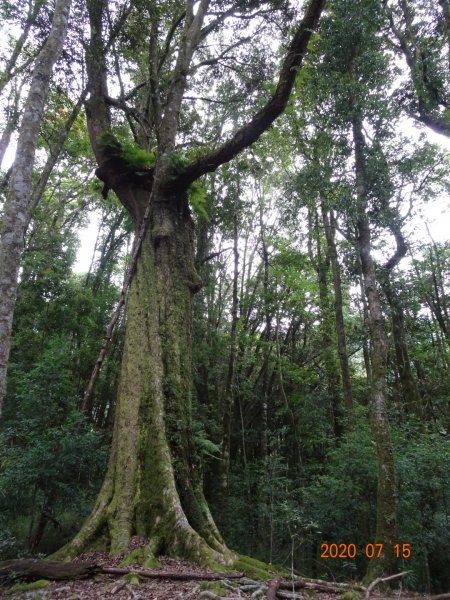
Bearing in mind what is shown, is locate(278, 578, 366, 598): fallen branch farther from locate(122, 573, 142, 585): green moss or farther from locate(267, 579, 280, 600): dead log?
locate(122, 573, 142, 585): green moss

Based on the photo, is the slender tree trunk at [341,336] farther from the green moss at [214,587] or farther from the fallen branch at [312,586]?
the green moss at [214,587]

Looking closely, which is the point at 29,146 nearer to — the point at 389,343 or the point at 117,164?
the point at 117,164

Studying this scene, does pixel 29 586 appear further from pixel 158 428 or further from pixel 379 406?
pixel 379 406

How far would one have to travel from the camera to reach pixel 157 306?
698 centimetres

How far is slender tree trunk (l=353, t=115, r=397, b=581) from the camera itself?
6.40 metres

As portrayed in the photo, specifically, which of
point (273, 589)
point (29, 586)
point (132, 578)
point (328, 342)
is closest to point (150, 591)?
point (132, 578)

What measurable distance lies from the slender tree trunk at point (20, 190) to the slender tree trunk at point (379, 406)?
593cm

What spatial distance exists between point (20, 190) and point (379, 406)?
675 centimetres

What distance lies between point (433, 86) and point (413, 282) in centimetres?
548

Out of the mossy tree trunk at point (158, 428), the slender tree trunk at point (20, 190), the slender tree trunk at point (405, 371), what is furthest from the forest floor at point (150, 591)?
the slender tree trunk at point (405, 371)

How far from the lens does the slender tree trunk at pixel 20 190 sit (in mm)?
4695
